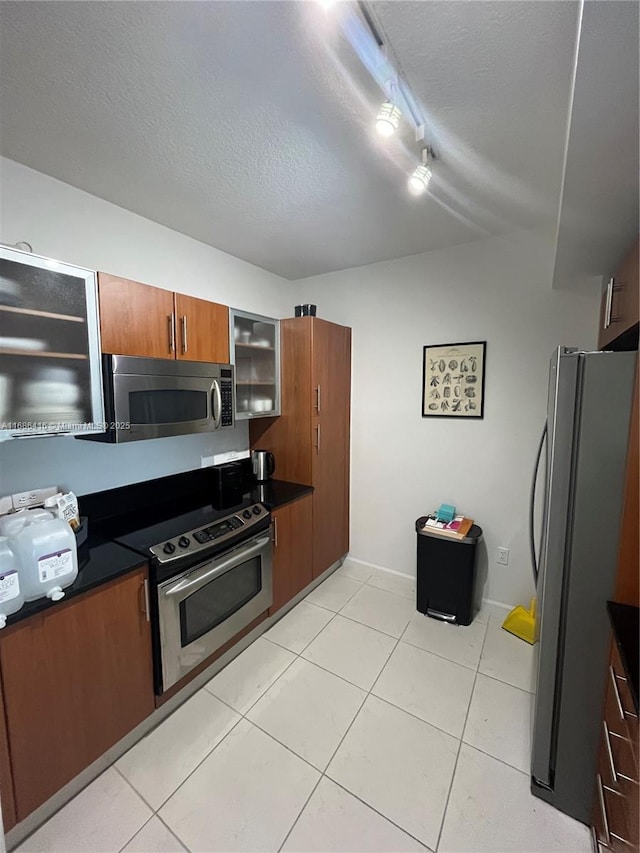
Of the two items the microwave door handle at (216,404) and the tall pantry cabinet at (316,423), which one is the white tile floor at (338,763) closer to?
the tall pantry cabinet at (316,423)

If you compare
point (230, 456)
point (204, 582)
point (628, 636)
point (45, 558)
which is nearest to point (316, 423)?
point (230, 456)

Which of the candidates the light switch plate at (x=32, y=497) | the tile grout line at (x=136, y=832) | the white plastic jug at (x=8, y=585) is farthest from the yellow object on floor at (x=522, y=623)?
the light switch plate at (x=32, y=497)

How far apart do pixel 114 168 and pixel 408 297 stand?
1919 mm

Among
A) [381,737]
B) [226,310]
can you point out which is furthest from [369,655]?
[226,310]

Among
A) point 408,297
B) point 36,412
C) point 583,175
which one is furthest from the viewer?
point 408,297

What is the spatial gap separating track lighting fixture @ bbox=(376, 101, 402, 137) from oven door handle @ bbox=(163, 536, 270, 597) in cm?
197

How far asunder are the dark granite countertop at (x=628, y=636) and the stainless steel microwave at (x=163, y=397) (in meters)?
1.89

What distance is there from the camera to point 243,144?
4.67ft

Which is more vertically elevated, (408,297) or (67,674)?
(408,297)

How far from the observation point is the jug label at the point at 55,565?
4.01 ft

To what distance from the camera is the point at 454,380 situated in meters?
2.48

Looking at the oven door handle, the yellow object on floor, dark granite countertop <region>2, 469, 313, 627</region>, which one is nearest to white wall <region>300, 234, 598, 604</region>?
the yellow object on floor

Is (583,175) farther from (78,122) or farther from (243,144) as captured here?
(78,122)

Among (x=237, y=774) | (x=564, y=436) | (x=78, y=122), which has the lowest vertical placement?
(x=237, y=774)
